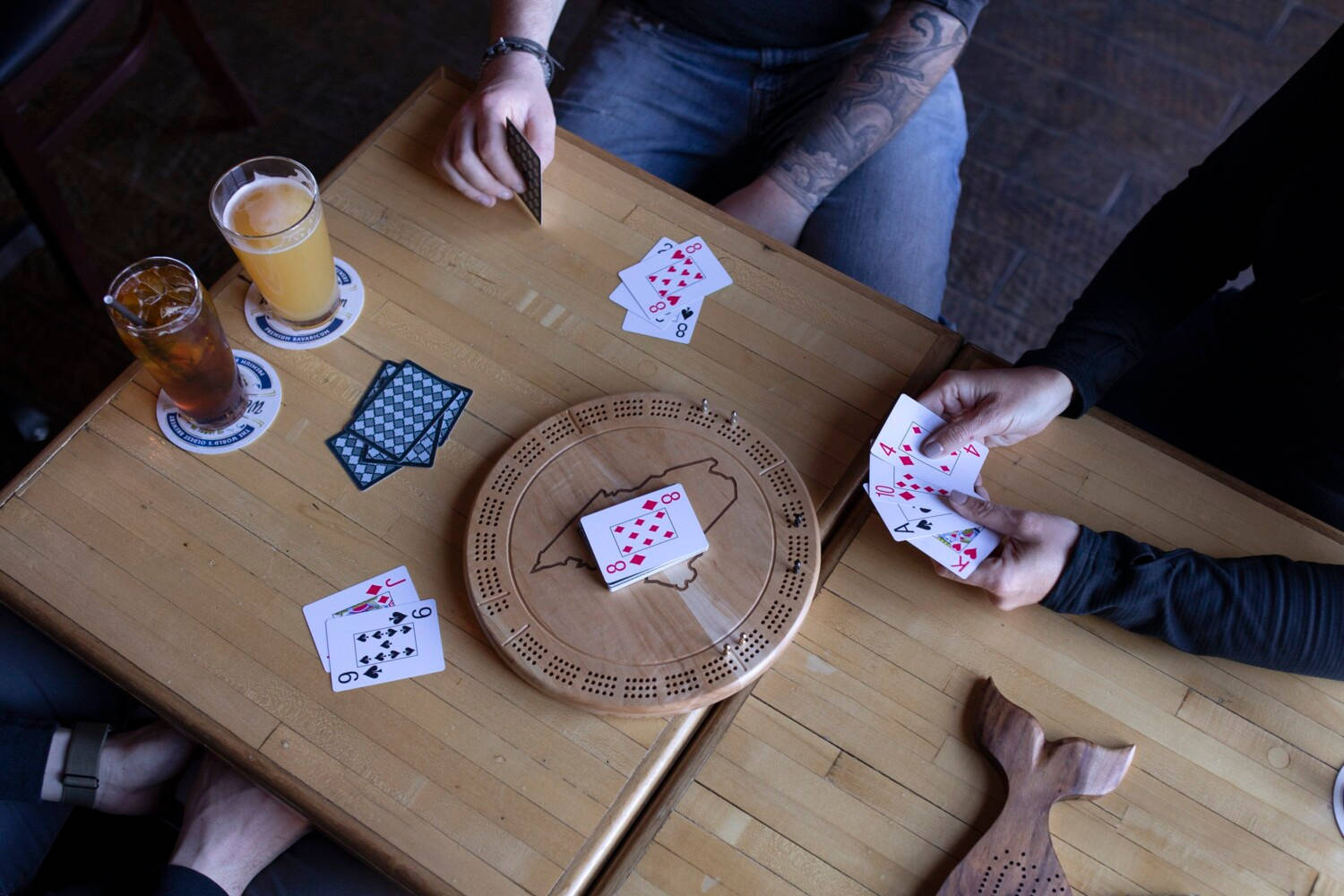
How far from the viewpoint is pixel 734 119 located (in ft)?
7.16

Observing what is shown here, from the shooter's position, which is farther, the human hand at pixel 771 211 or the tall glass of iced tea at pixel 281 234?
the human hand at pixel 771 211

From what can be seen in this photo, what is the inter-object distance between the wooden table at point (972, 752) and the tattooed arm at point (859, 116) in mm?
826

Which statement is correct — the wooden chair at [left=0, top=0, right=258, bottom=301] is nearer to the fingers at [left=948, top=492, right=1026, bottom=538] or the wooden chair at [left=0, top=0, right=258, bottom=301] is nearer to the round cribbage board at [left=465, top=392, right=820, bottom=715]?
the round cribbage board at [left=465, top=392, right=820, bottom=715]

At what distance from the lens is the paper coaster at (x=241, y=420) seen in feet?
4.66

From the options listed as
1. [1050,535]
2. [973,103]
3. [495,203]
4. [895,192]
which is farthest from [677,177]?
Answer: [973,103]

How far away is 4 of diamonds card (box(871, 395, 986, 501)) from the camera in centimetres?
141

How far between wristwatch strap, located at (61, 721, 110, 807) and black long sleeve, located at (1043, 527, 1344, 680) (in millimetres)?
1464

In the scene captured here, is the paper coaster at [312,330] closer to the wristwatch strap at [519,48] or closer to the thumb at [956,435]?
the wristwatch strap at [519,48]

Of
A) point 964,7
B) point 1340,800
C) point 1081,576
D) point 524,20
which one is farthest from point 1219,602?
point 524,20

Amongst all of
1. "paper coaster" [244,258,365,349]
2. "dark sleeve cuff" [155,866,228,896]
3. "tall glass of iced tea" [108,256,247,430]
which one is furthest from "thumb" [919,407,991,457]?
"dark sleeve cuff" [155,866,228,896]

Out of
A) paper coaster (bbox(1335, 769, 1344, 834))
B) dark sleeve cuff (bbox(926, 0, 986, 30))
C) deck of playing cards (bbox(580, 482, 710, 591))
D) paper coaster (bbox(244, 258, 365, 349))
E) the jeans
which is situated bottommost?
the jeans

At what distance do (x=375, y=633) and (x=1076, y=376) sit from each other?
1089mm

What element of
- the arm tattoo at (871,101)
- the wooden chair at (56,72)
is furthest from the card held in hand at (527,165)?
the wooden chair at (56,72)

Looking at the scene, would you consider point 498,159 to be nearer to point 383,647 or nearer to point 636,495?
point 636,495
